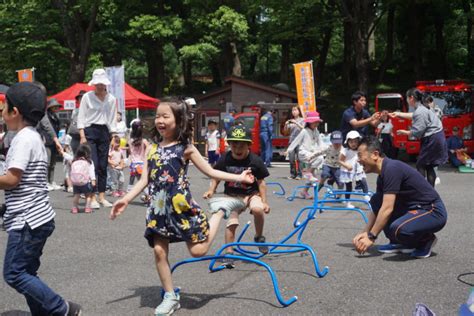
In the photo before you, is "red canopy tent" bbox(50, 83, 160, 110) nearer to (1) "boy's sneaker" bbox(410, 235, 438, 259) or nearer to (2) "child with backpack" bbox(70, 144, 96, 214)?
(2) "child with backpack" bbox(70, 144, 96, 214)

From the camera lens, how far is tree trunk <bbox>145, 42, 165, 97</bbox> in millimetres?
36769

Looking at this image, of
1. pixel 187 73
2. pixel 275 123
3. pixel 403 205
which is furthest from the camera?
pixel 187 73

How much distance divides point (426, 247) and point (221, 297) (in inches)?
96.5

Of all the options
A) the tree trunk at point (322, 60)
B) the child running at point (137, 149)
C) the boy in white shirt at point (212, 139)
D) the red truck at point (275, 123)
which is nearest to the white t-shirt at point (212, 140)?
the boy in white shirt at point (212, 139)

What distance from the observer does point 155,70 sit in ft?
133

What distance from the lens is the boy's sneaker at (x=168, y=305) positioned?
436 centimetres

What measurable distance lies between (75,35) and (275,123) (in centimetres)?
1402

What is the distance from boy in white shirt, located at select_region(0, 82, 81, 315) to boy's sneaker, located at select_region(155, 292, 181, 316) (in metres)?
0.62

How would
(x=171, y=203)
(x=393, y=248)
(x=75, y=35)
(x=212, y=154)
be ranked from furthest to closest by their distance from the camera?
1. (x=75, y=35)
2. (x=212, y=154)
3. (x=393, y=248)
4. (x=171, y=203)

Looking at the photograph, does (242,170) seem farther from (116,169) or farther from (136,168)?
(116,169)

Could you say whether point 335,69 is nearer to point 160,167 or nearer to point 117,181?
point 117,181

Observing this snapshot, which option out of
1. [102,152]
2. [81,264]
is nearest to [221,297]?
[81,264]

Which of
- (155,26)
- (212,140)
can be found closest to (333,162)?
(212,140)

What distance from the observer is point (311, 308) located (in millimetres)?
4617
